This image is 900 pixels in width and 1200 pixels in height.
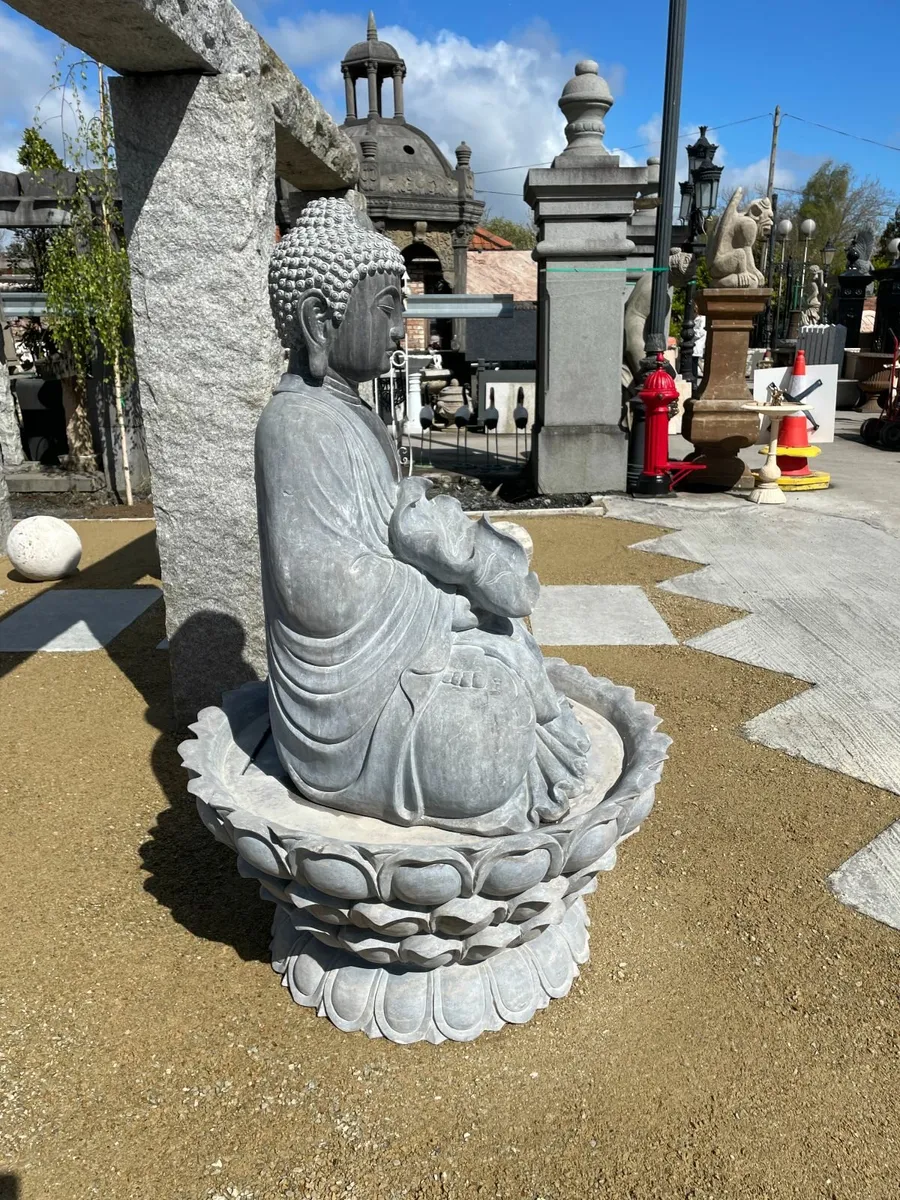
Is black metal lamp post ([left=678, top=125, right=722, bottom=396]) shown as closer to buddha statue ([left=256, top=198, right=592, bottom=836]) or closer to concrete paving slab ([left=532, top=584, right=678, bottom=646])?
concrete paving slab ([left=532, top=584, right=678, bottom=646])

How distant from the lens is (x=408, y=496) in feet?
7.79

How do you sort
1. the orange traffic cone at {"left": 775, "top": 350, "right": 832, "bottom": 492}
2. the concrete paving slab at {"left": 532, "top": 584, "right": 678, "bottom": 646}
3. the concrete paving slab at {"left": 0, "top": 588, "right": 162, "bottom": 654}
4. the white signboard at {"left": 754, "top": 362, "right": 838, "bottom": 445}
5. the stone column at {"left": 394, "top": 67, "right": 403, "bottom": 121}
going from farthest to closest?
1. the stone column at {"left": 394, "top": 67, "right": 403, "bottom": 121}
2. the white signboard at {"left": 754, "top": 362, "right": 838, "bottom": 445}
3. the orange traffic cone at {"left": 775, "top": 350, "right": 832, "bottom": 492}
4. the concrete paving slab at {"left": 0, "top": 588, "right": 162, "bottom": 654}
5. the concrete paving slab at {"left": 532, "top": 584, "right": 678, "bottom": 646}

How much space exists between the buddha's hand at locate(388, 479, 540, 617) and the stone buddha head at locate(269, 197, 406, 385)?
0.40 metres

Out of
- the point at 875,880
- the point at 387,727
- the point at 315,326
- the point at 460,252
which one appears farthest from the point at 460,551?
the point at 460,252

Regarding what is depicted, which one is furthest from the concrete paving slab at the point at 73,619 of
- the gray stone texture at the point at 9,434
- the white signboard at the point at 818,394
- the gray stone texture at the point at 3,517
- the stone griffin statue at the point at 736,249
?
the white signboard at the point at 818,394

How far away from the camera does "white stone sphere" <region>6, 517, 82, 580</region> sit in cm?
645

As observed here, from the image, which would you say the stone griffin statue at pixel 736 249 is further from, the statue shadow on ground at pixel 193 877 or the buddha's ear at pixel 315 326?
the buddha's ear at pixel 315 326

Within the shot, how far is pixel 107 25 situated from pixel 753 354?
2203 cm

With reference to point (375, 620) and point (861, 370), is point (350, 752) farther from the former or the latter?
point (861, 370)

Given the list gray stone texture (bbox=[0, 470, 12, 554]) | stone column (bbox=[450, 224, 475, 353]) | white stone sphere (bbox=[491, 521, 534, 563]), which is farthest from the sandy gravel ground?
stone column (bbox=[450, 224, 475, 353])

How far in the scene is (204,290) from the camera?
12.7 ft

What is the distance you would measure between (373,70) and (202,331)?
2289 cm

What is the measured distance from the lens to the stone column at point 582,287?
28.2 feet

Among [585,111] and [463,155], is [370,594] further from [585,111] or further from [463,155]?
[463,155]
